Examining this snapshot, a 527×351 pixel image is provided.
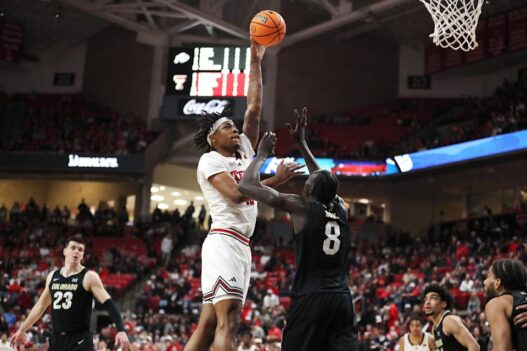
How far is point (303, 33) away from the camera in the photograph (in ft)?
89.9

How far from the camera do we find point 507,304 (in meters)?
4.82

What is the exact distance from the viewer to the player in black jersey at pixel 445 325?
677 cm

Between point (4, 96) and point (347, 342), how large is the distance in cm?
2992

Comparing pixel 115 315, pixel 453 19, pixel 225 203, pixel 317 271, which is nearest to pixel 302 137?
pixel 225 203

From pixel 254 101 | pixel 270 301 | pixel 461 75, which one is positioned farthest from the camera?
pixel 461 75

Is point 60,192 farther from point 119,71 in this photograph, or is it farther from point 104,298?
point 104,298

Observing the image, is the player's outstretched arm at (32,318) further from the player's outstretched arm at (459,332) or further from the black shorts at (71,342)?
the player's outstretched arm at (459,332)

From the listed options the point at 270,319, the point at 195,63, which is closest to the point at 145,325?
the point at 270,319

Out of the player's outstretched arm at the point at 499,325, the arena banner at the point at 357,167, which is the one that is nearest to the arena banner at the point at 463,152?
the arena banner at the point at 357,167

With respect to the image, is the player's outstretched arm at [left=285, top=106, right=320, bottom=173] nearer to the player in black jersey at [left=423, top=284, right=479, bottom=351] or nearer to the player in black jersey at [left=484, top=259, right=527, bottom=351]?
the player in black jersey at [left=484, top=259, right=527, bottom=351]

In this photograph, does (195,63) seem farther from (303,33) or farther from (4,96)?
(4,96)

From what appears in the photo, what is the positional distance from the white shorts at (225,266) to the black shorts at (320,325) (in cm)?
70

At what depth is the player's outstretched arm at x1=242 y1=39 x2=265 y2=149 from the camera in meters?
6.26

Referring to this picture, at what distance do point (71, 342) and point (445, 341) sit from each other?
11.3ft
